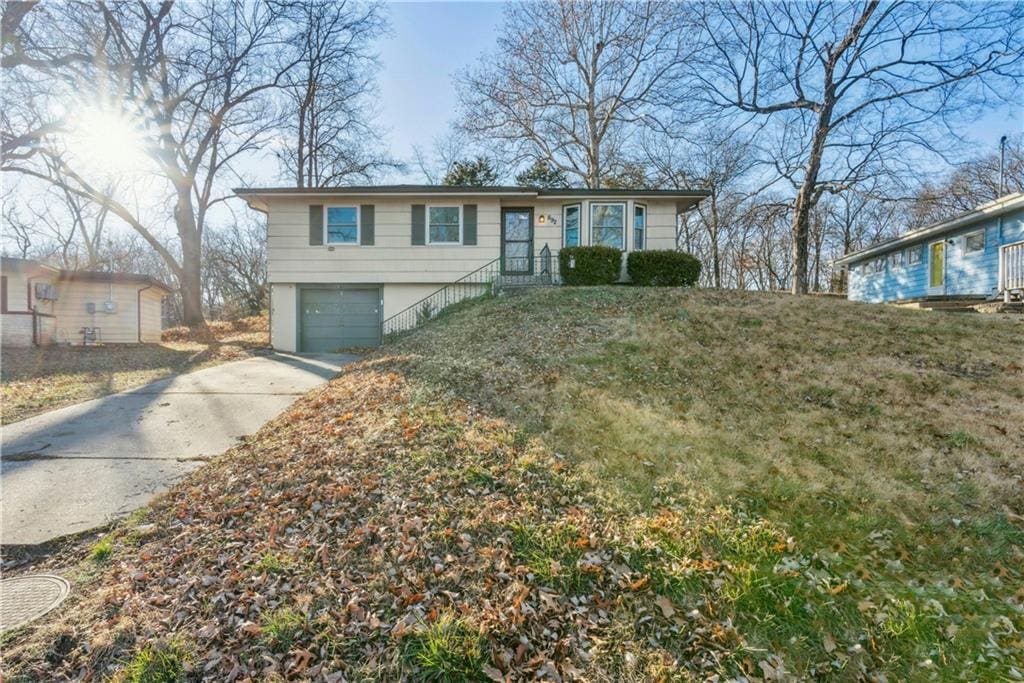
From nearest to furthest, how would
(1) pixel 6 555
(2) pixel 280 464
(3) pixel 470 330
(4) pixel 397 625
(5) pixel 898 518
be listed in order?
(4) pixel 397 625, (1) pixel 6 555, (5) pixel 898 518, (2) pixel 280 464, (3) pixel 470 330

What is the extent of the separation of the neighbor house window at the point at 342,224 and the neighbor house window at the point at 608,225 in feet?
23.6

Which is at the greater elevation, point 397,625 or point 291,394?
point 291,394

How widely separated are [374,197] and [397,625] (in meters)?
12.7

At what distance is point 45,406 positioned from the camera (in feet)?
24.1

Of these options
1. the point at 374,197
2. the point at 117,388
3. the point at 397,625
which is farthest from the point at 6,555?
the point at 374,197

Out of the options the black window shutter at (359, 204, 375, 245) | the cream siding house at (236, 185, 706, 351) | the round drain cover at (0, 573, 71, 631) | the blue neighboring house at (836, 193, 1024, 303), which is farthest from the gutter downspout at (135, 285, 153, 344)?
the blue neighboring house at (836, 193, 1024, 303)

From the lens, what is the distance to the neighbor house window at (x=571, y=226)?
14.4 meters

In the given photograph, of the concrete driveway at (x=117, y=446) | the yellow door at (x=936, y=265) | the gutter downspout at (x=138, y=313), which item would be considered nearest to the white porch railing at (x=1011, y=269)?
the yellow door at (x=936, y=265)

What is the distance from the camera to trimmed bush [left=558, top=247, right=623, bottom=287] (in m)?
13.1

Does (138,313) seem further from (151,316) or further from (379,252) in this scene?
(379,252)

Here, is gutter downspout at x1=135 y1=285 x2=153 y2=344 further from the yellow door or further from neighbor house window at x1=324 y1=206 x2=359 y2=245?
the yellow door

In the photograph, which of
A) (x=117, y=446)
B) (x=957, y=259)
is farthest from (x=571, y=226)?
(x=957, y=259)

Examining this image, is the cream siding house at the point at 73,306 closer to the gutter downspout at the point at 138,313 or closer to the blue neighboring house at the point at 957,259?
the gutter downspout at the point at 138,313

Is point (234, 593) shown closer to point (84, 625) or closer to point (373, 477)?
point (84, 625)
